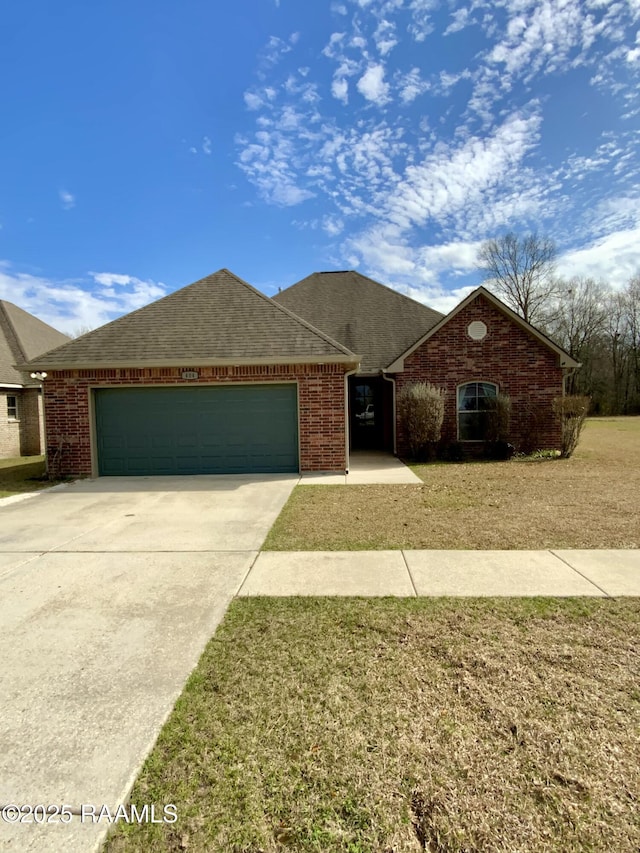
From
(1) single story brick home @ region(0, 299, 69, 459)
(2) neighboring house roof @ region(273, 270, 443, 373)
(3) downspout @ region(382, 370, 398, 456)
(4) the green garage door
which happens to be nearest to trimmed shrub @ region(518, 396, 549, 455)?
(3) downspout @ region(382, 370, 398, 456)

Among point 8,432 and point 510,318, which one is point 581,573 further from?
point 8,432

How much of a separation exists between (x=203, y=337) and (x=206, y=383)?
1305 mm

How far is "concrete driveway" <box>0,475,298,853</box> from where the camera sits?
207 cm

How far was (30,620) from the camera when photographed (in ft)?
11.8

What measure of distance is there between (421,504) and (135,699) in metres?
5.56

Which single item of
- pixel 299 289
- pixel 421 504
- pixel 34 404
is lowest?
pixel 421 504

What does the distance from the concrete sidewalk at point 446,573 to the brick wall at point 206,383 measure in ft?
18.4

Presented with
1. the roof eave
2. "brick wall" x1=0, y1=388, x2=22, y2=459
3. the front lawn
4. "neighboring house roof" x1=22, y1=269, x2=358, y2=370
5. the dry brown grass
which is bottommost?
the dry brown grass

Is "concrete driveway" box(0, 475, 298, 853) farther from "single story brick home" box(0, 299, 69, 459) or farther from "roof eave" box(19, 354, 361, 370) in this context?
"single story brick home" box(0, 299, 69, 459)

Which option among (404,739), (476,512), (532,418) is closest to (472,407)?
(532,418)

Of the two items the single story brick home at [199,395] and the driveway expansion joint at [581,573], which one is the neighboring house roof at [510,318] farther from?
the driveway expansion joint at [581,573]

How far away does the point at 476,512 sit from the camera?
6809 mm

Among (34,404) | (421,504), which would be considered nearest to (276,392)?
(421,504)

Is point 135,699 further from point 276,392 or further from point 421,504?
point 276,392
